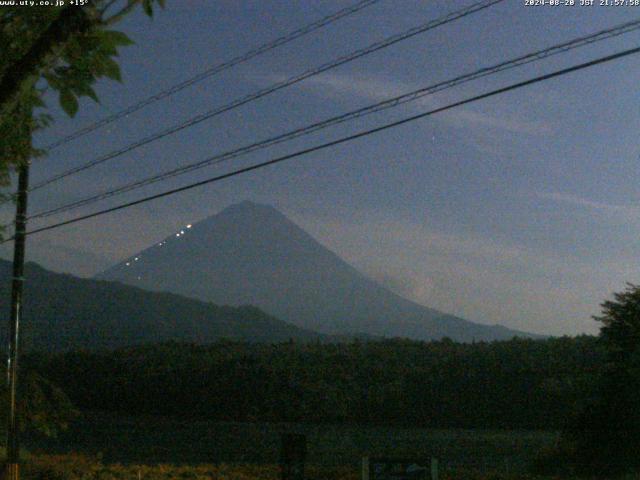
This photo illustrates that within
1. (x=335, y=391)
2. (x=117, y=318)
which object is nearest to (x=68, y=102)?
(x=335, y=391)

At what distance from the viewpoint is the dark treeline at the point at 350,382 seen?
3609cm

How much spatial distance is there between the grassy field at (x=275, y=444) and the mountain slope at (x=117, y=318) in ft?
197

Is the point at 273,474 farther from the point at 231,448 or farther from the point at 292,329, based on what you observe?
the point at 292,329

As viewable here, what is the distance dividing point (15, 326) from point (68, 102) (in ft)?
38.8

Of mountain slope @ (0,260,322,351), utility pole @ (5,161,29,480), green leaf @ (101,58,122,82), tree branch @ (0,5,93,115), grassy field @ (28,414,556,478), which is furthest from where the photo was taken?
mountain slope @ (0,260,322,351)

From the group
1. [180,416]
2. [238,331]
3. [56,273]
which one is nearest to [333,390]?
[180,416]

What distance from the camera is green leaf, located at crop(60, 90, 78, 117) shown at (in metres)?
5.18

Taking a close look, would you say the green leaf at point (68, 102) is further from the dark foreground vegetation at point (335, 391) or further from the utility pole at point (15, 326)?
the dark foreground vegetation at point (335, 391)

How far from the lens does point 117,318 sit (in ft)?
350

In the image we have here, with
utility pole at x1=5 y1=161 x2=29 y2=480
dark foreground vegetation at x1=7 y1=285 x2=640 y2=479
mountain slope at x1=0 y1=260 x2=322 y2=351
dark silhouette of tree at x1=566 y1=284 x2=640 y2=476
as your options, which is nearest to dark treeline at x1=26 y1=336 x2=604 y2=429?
dark foreground vegetation at x1=7 y1=285 x2=640 y2=479

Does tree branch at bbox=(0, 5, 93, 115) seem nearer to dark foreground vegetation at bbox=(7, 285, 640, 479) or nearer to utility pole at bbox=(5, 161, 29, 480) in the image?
utility pole at bbox=(5, 161, 29, 480)

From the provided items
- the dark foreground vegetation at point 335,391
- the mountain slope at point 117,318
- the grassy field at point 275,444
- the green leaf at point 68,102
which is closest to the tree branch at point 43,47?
the green leaf at point 68,102

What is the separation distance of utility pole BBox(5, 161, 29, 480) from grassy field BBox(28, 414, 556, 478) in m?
6.95

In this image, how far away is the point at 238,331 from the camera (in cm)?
10744
